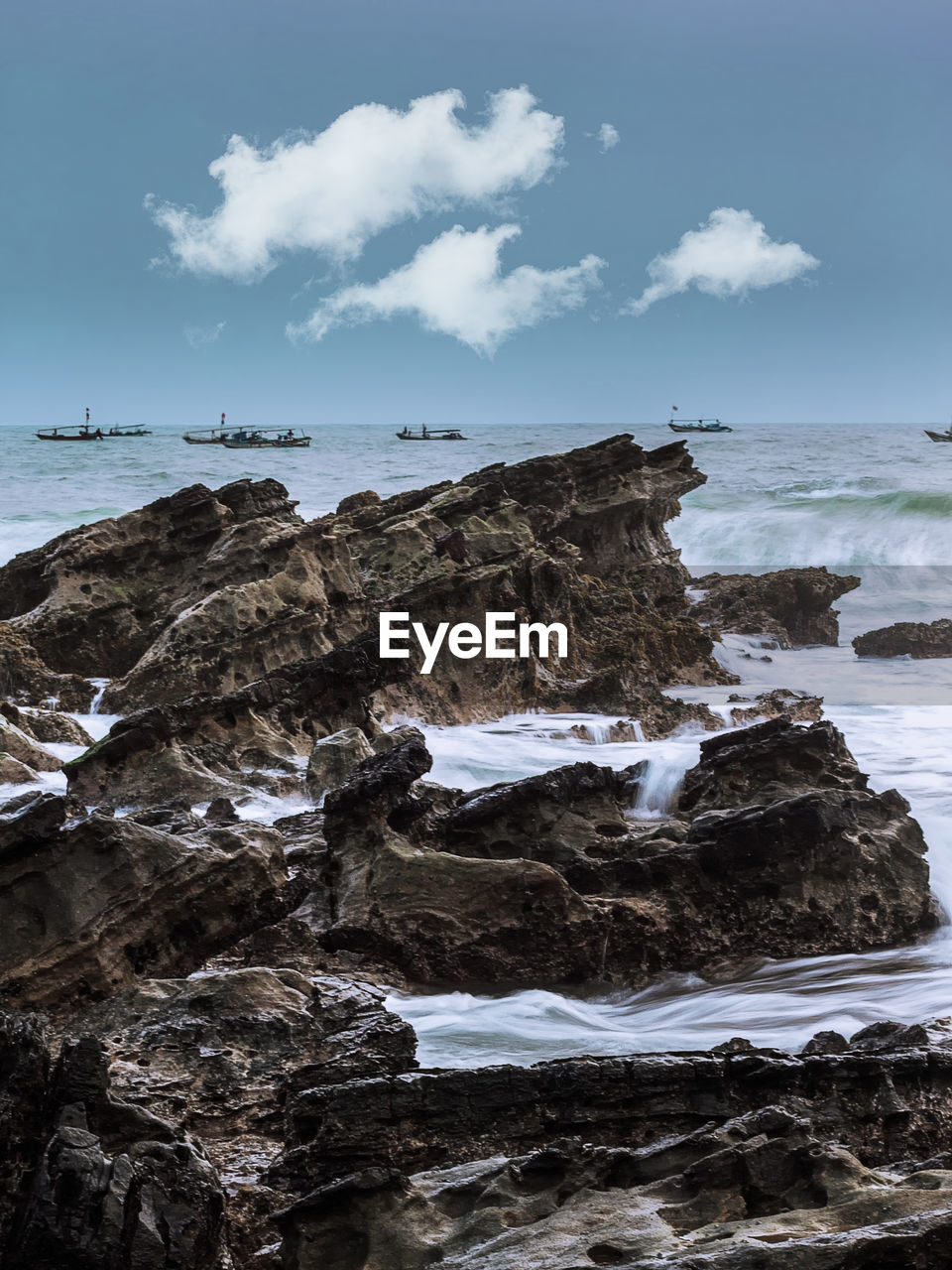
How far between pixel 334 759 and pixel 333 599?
4704 millimetres

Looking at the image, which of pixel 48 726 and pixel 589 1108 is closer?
pixel 589 1108

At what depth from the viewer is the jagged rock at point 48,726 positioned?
11670 millimetres

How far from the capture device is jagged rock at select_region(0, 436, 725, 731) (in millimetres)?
13555

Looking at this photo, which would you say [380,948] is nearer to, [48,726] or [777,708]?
[48,726]

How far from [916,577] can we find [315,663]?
2417cm

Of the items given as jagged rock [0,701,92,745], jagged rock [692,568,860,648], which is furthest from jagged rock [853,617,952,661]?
jagged rock [0,701,92,745]

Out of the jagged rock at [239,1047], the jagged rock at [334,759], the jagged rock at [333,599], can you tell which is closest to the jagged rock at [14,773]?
the jagged rock at [334,759]

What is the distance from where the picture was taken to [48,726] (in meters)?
11.9

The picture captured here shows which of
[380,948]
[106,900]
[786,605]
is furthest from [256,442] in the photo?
[106,900]

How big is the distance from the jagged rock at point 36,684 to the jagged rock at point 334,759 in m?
4.28

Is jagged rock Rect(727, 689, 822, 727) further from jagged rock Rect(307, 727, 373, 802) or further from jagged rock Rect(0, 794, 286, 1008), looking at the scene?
jagged rock Rect(0, 794, 286, 1008)

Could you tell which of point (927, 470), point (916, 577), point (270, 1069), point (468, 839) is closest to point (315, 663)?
point (468, 839)

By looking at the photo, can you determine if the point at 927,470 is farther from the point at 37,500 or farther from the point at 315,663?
Result: the point at 315,663

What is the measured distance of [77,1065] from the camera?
449 cm
